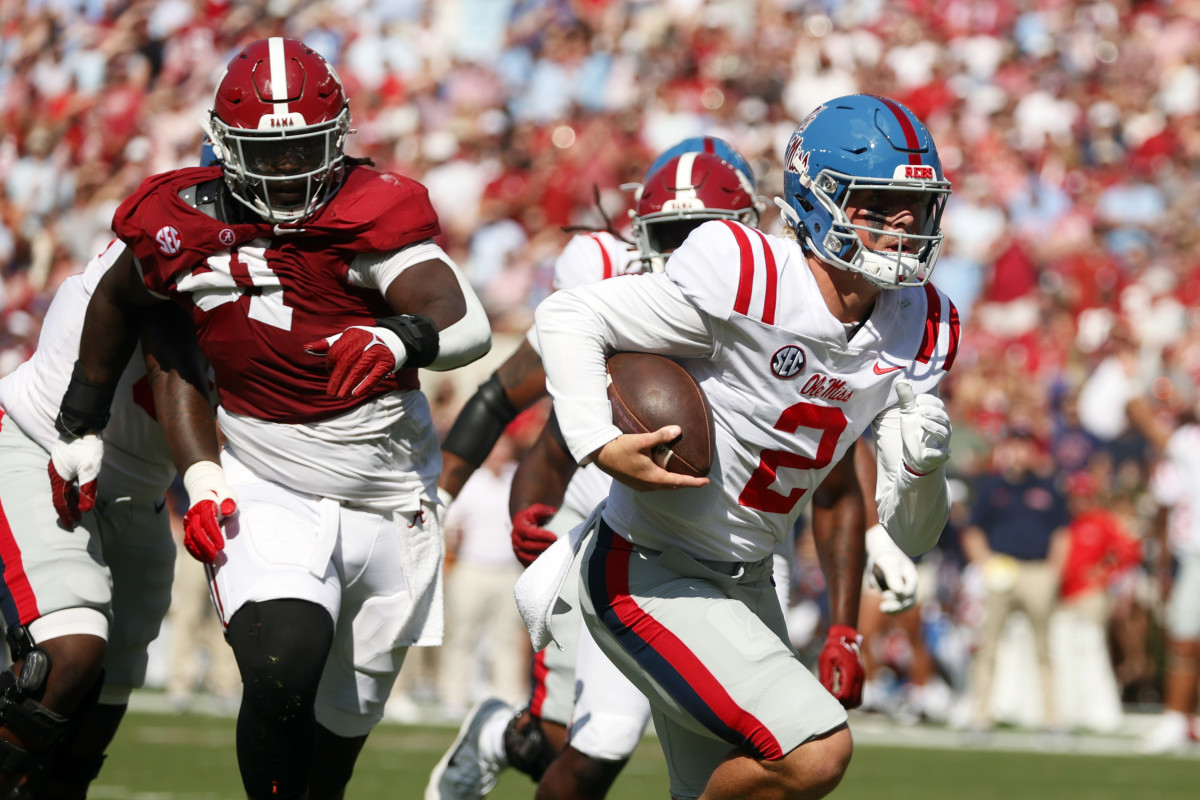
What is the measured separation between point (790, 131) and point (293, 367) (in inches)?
412

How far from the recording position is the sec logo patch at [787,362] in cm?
330

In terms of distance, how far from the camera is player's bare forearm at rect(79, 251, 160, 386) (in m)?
4.05

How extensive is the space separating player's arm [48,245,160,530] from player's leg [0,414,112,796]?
0.26 feet

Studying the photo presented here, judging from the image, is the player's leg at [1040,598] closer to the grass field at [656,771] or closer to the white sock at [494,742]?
the grass field at [656,771]

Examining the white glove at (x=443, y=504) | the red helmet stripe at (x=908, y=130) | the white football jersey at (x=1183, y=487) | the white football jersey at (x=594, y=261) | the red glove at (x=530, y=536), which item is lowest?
the white football jersey at (x=1183, y=487)

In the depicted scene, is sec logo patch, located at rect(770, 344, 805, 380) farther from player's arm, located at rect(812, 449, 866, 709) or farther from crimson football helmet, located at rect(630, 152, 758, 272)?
crimson football helmet, located at rect(630, 152, 758, 272)

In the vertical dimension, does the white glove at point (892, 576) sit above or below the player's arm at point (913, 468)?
below

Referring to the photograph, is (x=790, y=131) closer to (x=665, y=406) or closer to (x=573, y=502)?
(x=573, y=502)

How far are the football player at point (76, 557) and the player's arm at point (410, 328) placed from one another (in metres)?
0.63

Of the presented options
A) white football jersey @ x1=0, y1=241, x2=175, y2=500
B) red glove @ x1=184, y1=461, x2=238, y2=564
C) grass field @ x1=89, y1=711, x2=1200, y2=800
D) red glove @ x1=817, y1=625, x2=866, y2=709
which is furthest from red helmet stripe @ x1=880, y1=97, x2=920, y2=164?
grass field @ x1=89, y1=711, x2=1200, y2=800

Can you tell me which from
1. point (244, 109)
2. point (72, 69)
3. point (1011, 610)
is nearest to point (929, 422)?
point (244, 109)

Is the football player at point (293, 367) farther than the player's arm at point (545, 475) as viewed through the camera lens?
No

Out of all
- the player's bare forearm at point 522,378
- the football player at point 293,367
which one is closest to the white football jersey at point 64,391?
the football player at point 293,367

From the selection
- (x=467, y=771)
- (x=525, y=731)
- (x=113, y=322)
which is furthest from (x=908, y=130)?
(x=467, y=771)
